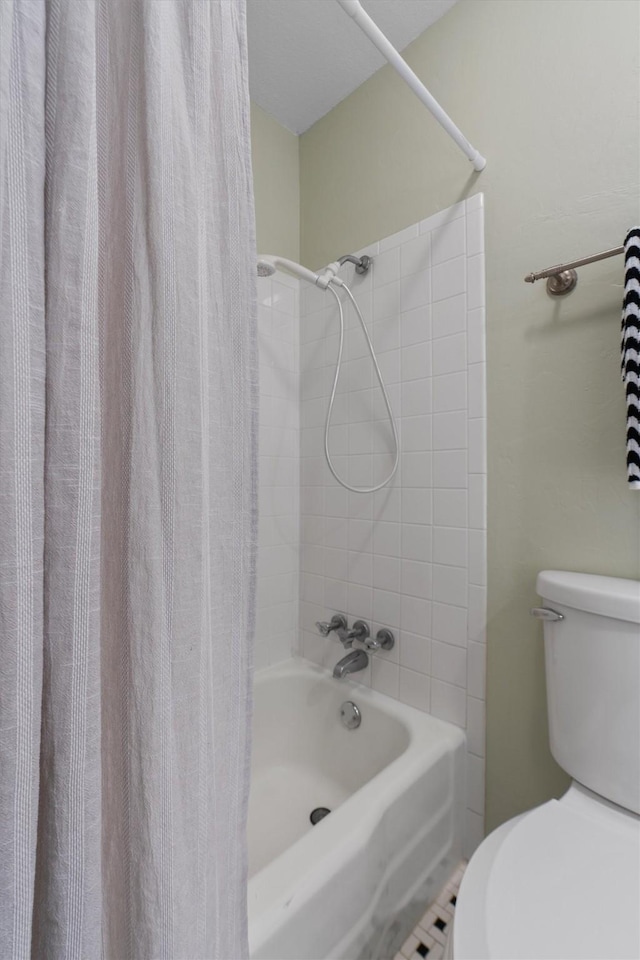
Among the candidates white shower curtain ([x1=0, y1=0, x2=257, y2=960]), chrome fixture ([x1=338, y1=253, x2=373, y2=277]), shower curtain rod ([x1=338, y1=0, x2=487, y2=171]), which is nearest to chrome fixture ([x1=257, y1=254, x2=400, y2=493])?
chrome fixture ([x1=338, y1=253, x2=373, y2=277])

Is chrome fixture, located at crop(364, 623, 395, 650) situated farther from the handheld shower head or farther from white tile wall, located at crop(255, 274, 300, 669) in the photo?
the handheld shower head

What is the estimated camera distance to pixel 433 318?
4.18ft

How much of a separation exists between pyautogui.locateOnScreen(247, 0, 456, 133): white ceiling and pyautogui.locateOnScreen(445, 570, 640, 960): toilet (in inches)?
61.1

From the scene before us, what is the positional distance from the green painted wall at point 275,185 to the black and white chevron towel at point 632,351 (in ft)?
3.84

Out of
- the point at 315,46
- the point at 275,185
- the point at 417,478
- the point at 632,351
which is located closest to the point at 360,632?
the point at 417,478

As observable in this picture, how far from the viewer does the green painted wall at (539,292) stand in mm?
960

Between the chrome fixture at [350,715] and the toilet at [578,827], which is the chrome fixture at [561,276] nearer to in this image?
the toilet at [578,827]

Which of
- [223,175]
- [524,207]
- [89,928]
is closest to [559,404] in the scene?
[524,207]

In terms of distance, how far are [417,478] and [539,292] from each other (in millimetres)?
570

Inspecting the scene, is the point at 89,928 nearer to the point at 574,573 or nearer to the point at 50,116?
the point at 50,116

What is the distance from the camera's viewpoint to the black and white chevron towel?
2.70 ft

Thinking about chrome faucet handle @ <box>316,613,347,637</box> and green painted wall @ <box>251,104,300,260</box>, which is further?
green painted wall @ <box>251,104,300,260</box>

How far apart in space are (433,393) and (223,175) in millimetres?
930

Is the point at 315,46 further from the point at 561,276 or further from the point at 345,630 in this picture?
the point at 345,630
